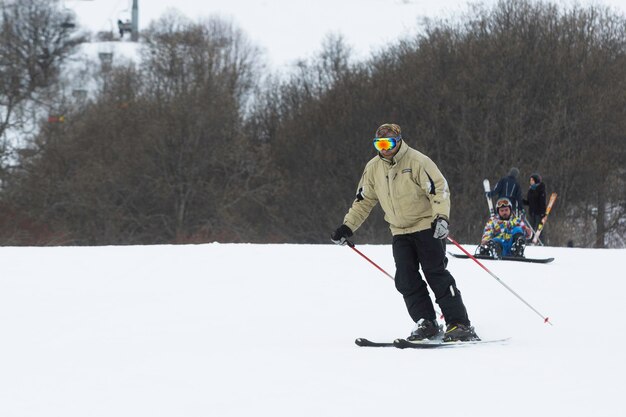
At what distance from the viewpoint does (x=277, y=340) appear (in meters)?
6.45

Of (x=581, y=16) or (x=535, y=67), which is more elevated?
(x=581, y=16)

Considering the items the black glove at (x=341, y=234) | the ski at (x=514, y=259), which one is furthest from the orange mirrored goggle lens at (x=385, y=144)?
the ski at (x=514, y=259)

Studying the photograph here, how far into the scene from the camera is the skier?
19.5 feet

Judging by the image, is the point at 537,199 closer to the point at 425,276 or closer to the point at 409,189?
the point at 425,276

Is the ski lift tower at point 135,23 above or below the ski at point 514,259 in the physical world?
above

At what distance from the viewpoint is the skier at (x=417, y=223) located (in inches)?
234

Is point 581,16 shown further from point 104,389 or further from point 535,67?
point 104,389

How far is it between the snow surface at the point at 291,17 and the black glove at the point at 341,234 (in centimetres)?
5521

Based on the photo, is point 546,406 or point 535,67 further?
point 535,67

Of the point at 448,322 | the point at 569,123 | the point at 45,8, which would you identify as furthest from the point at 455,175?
the point at 45,8

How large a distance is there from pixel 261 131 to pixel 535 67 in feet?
58.4

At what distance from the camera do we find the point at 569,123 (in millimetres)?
36812

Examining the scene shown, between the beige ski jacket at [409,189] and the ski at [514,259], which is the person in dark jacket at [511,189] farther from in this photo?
the beige ski jacket at [409,189]

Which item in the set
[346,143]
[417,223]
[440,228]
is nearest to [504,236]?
[417,223]
